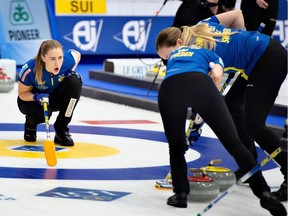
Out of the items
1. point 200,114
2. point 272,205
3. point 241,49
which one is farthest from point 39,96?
point 272,205

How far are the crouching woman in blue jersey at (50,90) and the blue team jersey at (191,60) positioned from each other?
1.57 metres

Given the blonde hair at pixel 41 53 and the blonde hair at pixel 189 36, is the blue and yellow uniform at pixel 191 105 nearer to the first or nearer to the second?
the blonde hair at pixel 189 36

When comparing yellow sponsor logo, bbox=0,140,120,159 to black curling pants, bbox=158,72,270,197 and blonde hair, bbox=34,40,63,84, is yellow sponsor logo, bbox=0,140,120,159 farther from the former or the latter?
black curling pants, bbox=158,72,270,197

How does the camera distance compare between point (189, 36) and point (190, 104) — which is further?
point (189, 36)

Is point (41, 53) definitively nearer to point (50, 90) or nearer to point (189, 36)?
point (50, 90)

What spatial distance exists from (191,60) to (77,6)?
298 inches

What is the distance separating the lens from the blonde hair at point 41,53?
5.62 m

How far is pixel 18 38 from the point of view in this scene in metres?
11.1

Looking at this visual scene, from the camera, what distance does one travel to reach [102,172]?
5.22 m

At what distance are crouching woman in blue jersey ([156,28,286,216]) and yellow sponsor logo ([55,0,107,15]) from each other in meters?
7.38

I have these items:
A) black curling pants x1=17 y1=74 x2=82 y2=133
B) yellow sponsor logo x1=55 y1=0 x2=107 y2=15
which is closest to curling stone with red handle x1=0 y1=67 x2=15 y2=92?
yellow sponsor logo x1=55 y1=0 x2=107 y2=15

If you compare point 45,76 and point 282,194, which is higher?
point 45,76

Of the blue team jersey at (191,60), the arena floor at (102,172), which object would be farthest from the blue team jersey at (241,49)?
the arena floor at (102,172)

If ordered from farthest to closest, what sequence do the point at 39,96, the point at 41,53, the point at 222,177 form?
1. the point at 39,96
2. the point at 41,53
3. the point at 222,177
